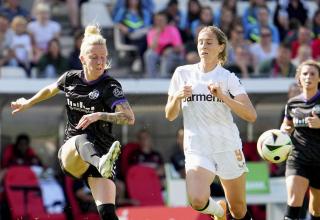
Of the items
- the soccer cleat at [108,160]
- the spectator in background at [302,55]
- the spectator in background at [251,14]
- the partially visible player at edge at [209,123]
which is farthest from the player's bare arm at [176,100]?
the spectator in background at [251,14]

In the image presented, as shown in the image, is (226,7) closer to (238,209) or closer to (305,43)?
(305,43)

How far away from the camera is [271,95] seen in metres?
17.7

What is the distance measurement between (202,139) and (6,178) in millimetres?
7053

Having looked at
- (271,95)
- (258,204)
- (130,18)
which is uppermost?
(130,18)

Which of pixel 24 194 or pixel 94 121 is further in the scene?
pixel 24 194

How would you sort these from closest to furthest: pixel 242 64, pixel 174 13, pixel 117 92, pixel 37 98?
1. pixel 117 92
2. pixel 37 98
3. pixel 242 64
4. pixel 174 13

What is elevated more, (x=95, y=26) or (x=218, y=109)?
(x=95, y=26)

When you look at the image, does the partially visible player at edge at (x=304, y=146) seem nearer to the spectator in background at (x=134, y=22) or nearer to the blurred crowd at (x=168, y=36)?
the blurred crowd at (x=168, y=36)

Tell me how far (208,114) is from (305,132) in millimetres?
1907

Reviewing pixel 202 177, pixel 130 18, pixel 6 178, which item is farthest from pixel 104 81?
pixel 130 18

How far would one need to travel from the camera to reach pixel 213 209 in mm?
10352

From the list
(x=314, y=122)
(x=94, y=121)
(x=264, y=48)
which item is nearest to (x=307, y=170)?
(x=314, y=122)

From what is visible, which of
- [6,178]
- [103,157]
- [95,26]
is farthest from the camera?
[6,178]

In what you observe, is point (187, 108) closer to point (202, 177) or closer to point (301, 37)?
point (202, 177)
